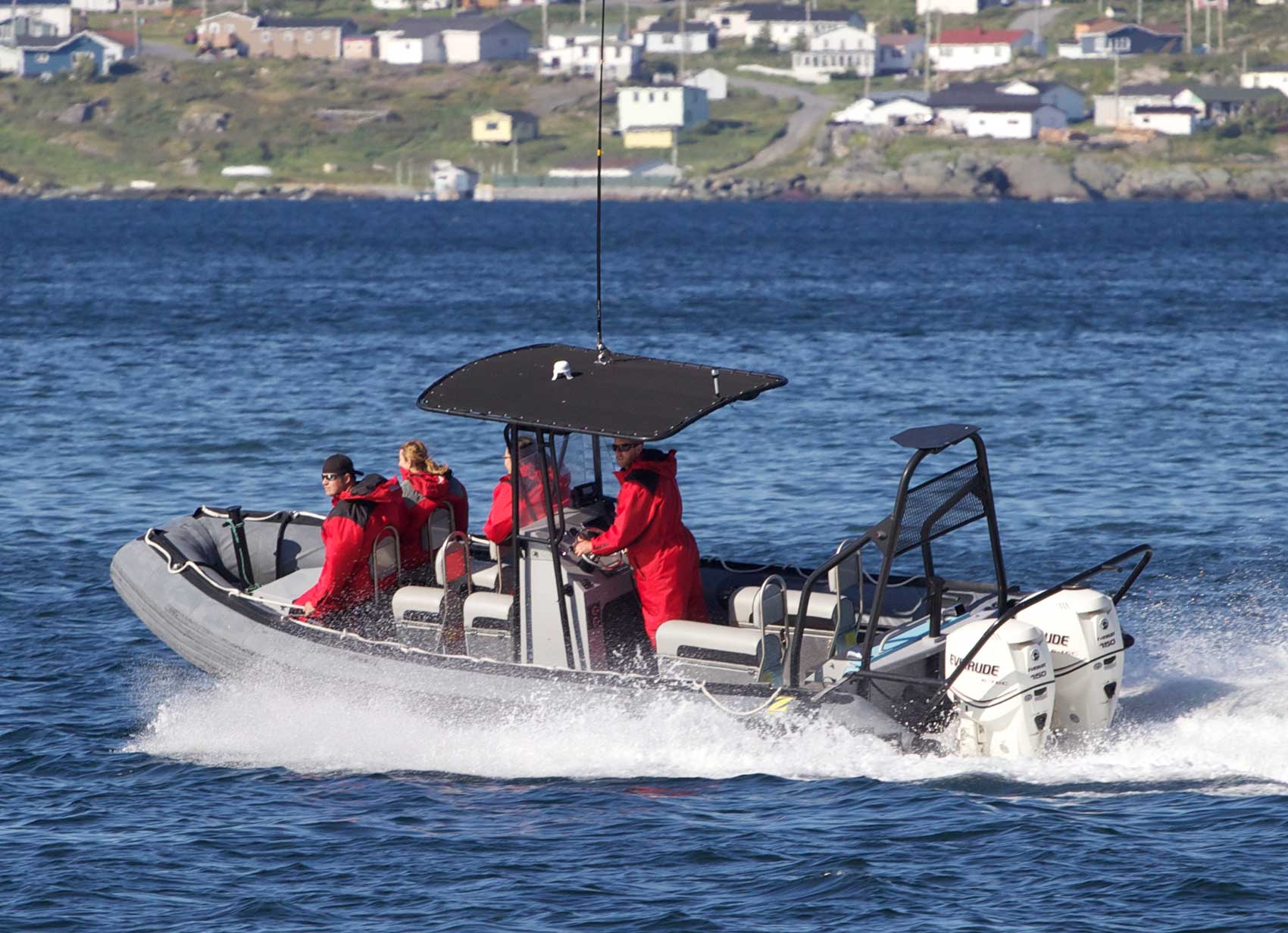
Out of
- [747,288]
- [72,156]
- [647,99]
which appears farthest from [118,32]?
[747,288]

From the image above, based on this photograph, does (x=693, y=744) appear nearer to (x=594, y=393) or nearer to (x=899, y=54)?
(x=594, y=393)

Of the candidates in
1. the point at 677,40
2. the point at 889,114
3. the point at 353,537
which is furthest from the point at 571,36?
the point at 353,537

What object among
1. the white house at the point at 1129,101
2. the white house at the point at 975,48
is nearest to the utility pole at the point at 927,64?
the white house at the point at 975,48

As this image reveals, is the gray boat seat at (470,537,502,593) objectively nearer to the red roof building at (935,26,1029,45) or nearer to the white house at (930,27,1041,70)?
the white house at (930,27,1041,70)

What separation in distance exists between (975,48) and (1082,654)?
158766 millimetres

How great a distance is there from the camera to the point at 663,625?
10391 mm

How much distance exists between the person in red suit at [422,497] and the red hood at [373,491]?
0.17 metres

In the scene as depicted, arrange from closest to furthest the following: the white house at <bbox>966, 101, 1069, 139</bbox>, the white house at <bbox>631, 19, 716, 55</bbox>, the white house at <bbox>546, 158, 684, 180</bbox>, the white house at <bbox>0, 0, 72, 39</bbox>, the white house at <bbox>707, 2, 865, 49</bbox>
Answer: the white house at <bbox>966, 101, 1069, 139</bbox> < the white house at <bbox>546, 158, 684, 180</bbox> < the white house at <bbox>707, 2, 865, 49</bbox> < the white house at <bbox>631, 19, 716, 55</bbox> < the white house at <bbox>0, 0, 72, 39</bbox>

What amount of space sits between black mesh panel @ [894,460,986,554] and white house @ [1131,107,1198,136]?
12928 cm

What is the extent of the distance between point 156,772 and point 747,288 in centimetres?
4530

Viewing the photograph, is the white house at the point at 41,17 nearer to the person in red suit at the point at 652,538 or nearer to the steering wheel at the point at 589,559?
the steering wheel at the point at 589,559

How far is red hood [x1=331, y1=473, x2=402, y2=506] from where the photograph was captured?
36.6 ft

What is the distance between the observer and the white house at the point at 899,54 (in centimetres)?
16250

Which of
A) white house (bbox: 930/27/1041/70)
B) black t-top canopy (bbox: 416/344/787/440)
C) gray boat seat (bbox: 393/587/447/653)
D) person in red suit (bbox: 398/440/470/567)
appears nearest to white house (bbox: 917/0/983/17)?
white house (bbox: 930/27/1041/70)
